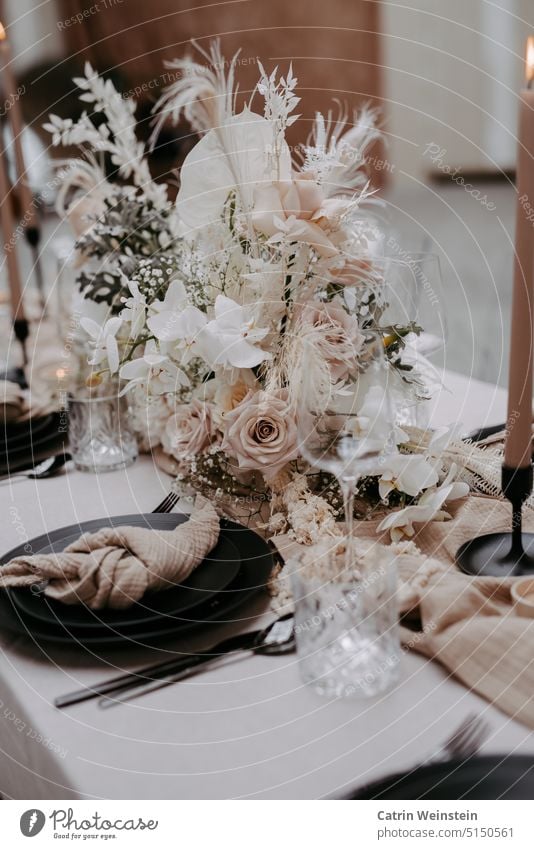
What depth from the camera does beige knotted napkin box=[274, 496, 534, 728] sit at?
19.4 inches

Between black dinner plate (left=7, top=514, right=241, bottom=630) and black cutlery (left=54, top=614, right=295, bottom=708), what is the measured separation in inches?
1.4

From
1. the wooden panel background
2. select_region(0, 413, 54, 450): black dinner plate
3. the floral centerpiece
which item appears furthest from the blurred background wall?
the floral centerpiece

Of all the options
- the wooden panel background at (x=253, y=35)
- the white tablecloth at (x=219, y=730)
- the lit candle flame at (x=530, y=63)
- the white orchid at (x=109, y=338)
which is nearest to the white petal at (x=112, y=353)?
the white orchid at (x=109, y=338)

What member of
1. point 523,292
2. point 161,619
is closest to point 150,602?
point 161,619

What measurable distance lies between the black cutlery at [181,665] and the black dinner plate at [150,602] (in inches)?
1.4

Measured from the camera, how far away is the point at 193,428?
0.79 meters

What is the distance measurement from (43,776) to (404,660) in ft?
0.80

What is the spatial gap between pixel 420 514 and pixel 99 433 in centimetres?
42

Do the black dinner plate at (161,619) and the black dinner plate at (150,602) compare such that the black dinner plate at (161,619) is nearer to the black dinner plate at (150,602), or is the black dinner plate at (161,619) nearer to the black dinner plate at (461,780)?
the black dinner plate at (150,602)

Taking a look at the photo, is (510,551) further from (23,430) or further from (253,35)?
(253,35)

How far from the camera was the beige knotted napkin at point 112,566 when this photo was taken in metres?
0.58

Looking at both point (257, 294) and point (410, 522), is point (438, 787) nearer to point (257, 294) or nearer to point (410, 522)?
point (410, 522)

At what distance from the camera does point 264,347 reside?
2.44ft
